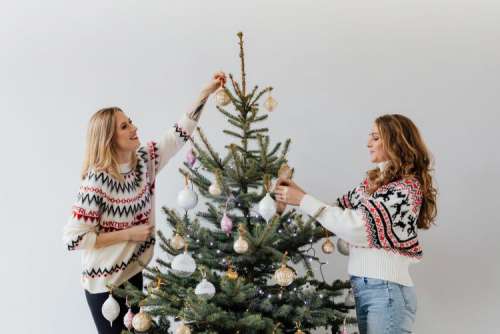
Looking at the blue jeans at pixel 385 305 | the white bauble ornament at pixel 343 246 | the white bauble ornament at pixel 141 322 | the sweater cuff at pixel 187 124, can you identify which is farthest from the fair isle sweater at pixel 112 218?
the blue jeans at pixel 385 305

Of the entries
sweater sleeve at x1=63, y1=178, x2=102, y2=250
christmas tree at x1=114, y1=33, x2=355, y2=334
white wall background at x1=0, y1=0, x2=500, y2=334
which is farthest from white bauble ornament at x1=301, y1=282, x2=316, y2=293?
white wall background at x1=0, y1=0, x2=500, y2=334

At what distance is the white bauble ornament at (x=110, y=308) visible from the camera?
211cm

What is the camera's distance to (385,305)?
206cm

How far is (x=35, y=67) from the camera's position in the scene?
2.95m

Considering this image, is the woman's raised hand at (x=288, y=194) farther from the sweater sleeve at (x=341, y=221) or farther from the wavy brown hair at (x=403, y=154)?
the wavy brown hair at (x=403, y=154)

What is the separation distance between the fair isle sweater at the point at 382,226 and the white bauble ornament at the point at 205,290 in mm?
475

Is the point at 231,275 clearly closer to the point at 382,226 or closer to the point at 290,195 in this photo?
the point at 290,195

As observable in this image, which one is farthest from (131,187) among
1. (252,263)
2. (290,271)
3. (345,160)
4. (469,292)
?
(469,292)

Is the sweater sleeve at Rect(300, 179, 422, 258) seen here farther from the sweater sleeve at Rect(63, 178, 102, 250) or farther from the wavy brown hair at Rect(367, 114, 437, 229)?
the sweater sleeve at Rect(63, 178, 102, 250)

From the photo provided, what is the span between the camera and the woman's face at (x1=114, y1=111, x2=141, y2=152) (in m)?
2.25

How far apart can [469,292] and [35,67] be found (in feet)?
8.63

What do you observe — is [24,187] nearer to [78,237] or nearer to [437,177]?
[78,237]

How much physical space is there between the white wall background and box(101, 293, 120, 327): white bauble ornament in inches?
34.0

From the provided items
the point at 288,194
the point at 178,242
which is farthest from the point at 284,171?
the point at 178,242
